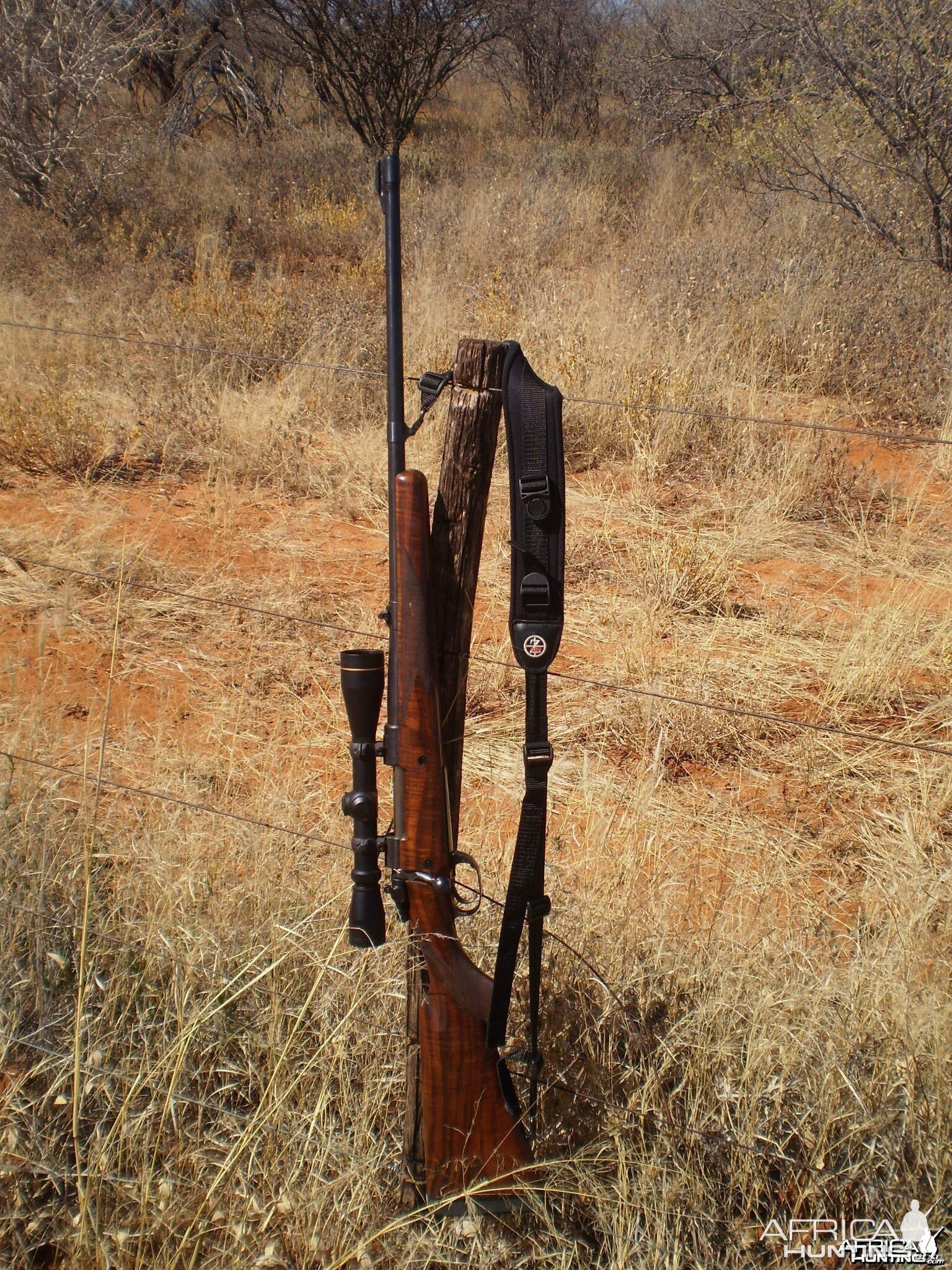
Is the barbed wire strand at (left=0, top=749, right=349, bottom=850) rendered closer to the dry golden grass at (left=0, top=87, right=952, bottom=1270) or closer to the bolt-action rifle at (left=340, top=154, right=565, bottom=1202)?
the dry golden grass at (left=0, top=87, right=952, bottom=1270)

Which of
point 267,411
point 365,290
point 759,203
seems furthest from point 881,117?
point 267,411

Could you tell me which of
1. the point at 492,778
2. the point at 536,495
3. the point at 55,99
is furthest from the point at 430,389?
the point at 55,99

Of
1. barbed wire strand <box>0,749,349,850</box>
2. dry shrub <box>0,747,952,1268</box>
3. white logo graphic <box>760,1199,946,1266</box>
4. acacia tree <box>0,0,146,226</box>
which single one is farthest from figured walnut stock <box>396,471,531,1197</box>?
acacia tree <box>0,0,146,226</box>

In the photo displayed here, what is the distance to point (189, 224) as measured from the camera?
29.4 feet

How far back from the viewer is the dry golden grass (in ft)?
5.70

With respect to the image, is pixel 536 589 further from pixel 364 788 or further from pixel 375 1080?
pixel 375 1080

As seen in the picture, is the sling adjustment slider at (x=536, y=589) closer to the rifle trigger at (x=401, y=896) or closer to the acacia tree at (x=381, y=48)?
the rifle trigger at (x=401, y=896)

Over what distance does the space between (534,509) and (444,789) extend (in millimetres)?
486

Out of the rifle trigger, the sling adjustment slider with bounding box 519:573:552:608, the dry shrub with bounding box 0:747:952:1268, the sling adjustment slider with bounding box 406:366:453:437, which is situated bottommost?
the dry shrub with bounding box 0:747:952:1268

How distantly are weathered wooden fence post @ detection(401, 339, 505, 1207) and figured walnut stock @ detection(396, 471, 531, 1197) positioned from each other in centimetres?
4

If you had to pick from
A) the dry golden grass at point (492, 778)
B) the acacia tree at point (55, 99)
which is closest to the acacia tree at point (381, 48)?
the acacia tree at point (55, 99)

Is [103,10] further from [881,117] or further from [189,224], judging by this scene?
[881,117]

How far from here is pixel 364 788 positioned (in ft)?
5.47

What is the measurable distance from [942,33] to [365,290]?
4.39 meters
